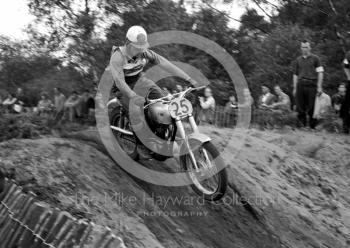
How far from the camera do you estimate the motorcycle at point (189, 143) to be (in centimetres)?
669

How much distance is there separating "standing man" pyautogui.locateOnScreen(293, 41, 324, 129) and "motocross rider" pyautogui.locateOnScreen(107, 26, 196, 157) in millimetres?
5118

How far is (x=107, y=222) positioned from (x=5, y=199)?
1172 millimetres

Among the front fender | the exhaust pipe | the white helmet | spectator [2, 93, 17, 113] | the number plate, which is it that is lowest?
the exhaust pipe

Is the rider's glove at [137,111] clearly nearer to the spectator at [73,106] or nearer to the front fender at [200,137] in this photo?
the front fender at [200,137]

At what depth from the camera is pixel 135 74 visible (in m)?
7.68

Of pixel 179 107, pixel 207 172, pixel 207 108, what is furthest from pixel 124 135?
pixel 207 108

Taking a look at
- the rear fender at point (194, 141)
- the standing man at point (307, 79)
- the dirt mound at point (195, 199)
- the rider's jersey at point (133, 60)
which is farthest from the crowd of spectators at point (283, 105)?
the rear fender at point (194, 141)

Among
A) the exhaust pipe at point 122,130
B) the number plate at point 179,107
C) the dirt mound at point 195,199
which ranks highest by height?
the number plate at point 179,107

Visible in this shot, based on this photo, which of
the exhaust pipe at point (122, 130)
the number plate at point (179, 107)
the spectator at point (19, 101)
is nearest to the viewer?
the number plate at point (179, 107)

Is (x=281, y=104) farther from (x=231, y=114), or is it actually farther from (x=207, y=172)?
(x=207, y=172)

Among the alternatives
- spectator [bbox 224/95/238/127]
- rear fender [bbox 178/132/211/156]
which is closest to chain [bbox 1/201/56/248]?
rear fender [bbox 178/132/211/156]

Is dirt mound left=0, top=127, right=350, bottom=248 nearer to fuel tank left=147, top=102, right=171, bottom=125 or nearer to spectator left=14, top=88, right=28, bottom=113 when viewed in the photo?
fuel tank left=147, top=102, right=171, bottom=125

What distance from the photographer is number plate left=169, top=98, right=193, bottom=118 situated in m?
7.00

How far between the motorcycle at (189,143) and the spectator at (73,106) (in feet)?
16.0
